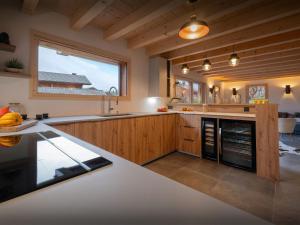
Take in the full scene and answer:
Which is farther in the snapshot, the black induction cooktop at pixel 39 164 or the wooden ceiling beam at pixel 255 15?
the wooden ceiling beam at pixel 255 15

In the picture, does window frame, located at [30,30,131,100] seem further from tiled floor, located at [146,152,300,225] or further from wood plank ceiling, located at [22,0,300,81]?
tiled floor, located at [146,152,300,225]

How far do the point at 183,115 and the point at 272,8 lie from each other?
7.56 ft

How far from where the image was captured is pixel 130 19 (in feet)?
8.29

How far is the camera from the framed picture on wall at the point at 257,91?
8.03 meters

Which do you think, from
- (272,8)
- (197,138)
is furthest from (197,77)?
(272,8)

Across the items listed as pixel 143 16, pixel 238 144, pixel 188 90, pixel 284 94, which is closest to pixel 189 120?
pixel 238 144

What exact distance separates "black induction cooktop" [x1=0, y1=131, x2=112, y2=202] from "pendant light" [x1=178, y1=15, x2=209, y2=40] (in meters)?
1.75

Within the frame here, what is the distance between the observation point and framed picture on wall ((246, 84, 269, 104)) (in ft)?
26.3

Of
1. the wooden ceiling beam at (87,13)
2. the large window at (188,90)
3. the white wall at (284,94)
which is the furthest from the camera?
the white wall at (284,94)

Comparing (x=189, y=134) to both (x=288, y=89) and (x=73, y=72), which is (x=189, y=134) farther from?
(x=288, y=89)

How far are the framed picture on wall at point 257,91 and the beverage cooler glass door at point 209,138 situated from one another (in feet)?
21.7

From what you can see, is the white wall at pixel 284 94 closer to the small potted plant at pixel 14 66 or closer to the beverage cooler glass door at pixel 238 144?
the beverage cooler glass door at pixel 238 144

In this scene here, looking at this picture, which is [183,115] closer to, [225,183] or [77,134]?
[225,183]

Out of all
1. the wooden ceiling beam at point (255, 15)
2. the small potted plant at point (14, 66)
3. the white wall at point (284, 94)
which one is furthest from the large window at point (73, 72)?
the white wall at point (284, 94)
